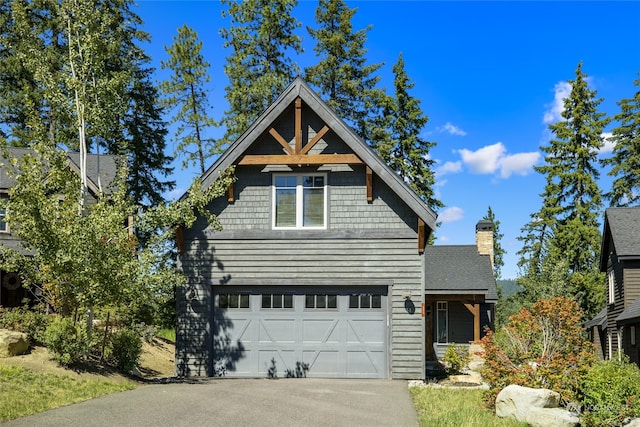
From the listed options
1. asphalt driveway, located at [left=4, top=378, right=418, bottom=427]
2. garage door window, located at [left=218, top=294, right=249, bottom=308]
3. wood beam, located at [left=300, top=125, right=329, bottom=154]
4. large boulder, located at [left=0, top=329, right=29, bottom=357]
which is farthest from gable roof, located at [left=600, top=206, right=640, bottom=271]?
large boulder, located at [left=0, top=329, right=29, bottom=357]

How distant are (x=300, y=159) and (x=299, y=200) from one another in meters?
1.21

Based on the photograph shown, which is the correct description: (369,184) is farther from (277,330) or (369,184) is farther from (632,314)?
(632,314)

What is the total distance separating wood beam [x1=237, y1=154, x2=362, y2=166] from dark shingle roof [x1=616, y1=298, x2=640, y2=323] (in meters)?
9.79

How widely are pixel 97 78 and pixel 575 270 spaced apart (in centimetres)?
3072

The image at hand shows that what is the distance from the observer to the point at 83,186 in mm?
15664

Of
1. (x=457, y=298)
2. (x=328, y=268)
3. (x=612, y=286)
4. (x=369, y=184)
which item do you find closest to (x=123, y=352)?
(x=328, y=268)

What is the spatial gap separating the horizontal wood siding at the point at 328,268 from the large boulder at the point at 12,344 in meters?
4.21

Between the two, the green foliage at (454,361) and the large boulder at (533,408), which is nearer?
the large boulder at (533,408)

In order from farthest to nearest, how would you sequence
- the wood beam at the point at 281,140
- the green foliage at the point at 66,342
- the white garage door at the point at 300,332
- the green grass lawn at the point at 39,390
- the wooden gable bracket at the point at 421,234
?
the wood beam at the point at 281,140 → the white garage door at the point at 300,332 → the wooden gable bracket at the point at 421,234 → the green foliage at the point at 66,342 → the green grass lawn at the point at 39,390

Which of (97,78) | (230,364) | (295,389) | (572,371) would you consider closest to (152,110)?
(97,78)

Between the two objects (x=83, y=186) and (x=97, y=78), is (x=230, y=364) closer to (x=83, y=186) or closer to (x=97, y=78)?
(x=83, y=186)

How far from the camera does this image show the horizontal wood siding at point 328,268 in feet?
52.8

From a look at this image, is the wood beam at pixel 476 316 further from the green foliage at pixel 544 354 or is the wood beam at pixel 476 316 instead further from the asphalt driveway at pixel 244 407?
the green foliage at pixel 544 354

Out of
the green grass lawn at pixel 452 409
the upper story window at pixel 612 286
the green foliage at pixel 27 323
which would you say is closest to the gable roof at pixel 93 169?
the green foliage at pixel 27 323
